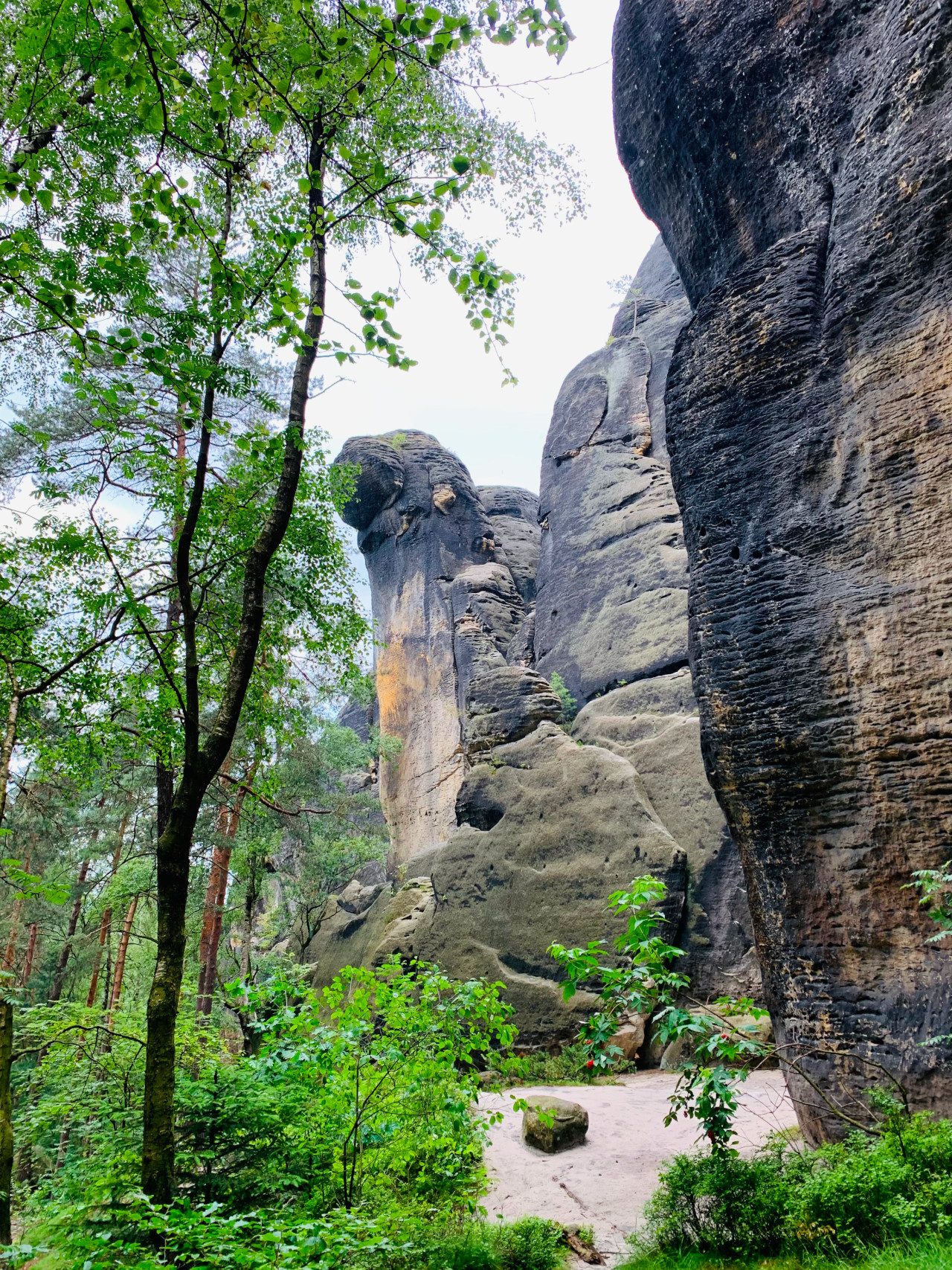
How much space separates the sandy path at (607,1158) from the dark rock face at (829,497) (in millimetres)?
1354

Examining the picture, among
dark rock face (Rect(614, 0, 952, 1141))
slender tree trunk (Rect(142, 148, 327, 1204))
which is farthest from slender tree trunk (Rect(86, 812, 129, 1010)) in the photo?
dark rock face (Rect(614, 0, 952, 1141))

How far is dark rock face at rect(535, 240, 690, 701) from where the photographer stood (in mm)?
16406

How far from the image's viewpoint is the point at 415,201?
13.9 ft

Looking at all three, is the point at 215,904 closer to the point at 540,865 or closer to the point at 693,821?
the point at 540,865

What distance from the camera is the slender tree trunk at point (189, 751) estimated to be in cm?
372

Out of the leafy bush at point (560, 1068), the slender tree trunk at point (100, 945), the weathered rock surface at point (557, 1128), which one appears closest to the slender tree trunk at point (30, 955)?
the slender tree trunk at point (100, 945)

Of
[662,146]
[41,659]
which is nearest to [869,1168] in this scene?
[41,659]

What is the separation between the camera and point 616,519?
725 inches

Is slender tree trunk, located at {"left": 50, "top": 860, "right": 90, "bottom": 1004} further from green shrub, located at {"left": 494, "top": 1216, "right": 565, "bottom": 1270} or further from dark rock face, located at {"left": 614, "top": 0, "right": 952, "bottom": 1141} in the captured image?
dark rock face, located at {"left": 614, "top": 0, "right": 952, "bottom": 1141}

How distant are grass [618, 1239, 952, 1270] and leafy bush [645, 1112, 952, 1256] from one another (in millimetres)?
61

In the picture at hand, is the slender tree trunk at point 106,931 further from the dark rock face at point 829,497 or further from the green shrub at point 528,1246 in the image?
the dark rock face at point 829,497

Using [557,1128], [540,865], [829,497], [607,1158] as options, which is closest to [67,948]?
[540,865]

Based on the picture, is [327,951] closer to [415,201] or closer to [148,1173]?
[148,1173]

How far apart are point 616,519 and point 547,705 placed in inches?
236
